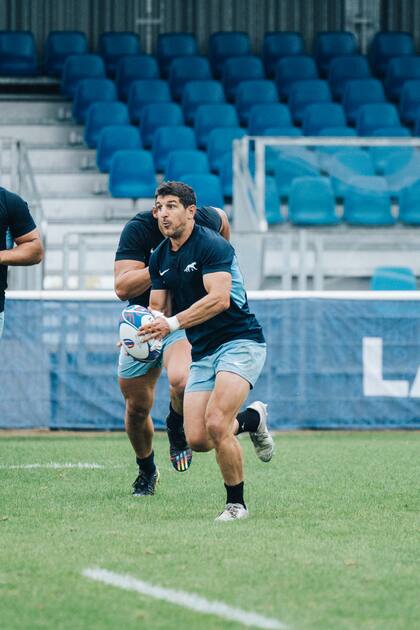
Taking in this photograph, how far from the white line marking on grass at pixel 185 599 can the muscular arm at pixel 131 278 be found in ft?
9.77

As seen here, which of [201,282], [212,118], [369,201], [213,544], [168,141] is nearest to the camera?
[213,544]

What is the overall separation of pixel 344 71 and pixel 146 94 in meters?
3.59

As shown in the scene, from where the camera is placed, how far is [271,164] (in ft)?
52.3

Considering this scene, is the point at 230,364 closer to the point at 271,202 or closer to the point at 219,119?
the point at 271,202

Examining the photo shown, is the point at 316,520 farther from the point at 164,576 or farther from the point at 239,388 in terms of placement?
the point at 164,576

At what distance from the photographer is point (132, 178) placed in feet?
64.1

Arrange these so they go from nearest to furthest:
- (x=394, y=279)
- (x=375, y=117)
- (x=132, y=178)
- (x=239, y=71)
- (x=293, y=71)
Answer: (x=394, y=279) < (x=132, y=178) < (x=375, y=117) < (x=239, y=71) < (x=293, y=71)

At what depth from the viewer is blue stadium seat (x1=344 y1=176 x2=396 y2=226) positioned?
52.8 ft

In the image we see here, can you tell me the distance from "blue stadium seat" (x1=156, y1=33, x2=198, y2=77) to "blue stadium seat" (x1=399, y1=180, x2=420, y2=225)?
7912mm

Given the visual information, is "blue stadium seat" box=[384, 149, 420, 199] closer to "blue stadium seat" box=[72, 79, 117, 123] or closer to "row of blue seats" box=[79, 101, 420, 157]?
"row of blue seats" box=[79, 101, 420, 157]

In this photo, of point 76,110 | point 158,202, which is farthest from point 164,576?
point 76,110

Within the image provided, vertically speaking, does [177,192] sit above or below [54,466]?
above

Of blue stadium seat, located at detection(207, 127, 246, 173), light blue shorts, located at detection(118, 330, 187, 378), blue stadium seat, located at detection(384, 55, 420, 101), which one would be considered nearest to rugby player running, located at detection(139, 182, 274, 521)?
light blue shorts, located at detection(118, 330, 187, 378)

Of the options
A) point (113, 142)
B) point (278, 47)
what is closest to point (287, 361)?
point (113, 142)
